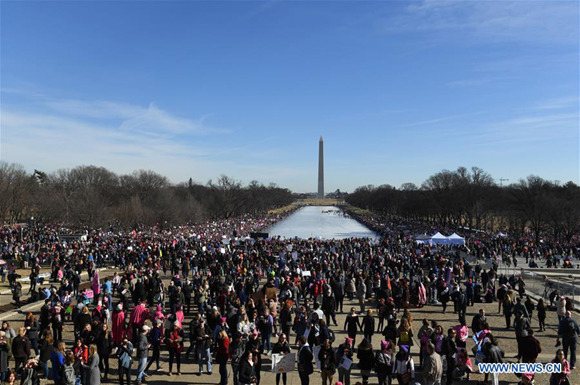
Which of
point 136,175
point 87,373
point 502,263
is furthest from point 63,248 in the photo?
point 136,175

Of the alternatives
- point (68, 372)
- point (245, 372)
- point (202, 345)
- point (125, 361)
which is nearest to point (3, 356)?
point (68, 372)

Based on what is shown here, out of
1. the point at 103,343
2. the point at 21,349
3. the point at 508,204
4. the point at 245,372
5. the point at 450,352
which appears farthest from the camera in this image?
the point at 508,204

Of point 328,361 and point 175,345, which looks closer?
point 328,361

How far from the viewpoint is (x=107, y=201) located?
237 ft

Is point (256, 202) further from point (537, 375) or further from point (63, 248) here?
point (537, 375)

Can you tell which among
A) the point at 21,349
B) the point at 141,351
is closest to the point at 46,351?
the point at 21,349

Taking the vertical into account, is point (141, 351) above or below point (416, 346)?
above

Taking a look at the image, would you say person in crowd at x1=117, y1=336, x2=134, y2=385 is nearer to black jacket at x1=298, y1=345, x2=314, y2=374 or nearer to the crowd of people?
the crowd of people

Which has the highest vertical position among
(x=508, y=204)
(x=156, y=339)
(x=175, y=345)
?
(x=508, y=204)

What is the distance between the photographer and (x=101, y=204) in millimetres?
54938

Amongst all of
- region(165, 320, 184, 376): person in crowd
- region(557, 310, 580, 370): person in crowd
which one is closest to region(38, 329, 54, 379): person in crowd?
region(165, 320, 184, 376): person in crowd

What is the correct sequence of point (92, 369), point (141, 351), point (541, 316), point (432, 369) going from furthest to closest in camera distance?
point (541, 316)
point (141, 351)
point (92, 369)
point (432, 369)

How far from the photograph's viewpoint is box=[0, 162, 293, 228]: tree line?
57281mm

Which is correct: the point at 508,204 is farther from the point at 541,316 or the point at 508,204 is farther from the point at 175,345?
the point at 175,345
